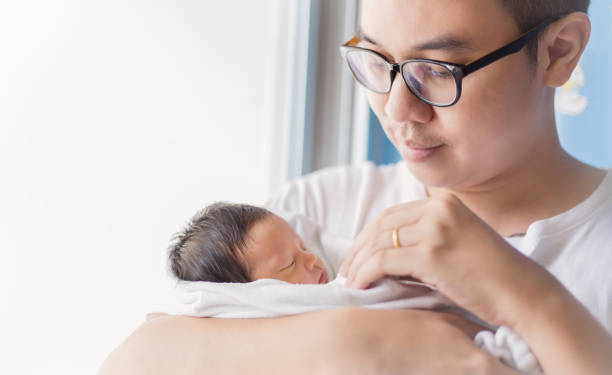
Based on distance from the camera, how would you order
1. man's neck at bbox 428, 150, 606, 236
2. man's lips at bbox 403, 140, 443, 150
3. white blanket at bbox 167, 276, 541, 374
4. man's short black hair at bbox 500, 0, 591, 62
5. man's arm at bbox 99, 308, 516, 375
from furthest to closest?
man's neck at bbox 428, 150, 606, 236
man's lips at bbox 403, 140, 443, 150
man's short black hair at bbox 500, 0, 591, 62
white blanket at bbox 167, 276, 541, 374
man's arm at bbox 99, 308, 516, 375

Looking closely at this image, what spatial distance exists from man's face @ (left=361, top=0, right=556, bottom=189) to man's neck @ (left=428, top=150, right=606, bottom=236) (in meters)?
0.07

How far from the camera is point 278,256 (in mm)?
1220

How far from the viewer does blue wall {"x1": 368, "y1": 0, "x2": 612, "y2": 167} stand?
5.55ft

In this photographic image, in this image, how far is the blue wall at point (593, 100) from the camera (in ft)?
5.55

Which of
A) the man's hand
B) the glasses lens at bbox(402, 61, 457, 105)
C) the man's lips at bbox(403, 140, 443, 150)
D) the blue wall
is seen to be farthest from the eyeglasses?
the blue wall

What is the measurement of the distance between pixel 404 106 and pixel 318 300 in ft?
1.45

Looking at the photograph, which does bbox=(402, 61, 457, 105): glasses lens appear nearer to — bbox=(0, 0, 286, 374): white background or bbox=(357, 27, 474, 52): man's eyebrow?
bbox=(357, 27, 474, 52): man's eyebrow

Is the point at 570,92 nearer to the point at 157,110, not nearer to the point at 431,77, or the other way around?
the point at 431,77

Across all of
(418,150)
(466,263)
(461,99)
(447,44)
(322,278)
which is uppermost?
(447,44)

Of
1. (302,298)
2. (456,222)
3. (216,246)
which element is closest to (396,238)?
(456,222)

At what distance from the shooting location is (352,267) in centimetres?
104

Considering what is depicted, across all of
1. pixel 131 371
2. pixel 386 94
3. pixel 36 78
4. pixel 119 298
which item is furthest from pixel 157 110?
pixel 131 371

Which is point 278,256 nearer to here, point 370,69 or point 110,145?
point 370,69

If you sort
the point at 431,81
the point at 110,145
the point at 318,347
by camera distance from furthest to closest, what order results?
1. the point at 110,145
2. the point at 431,81
3. the point at 318,347
